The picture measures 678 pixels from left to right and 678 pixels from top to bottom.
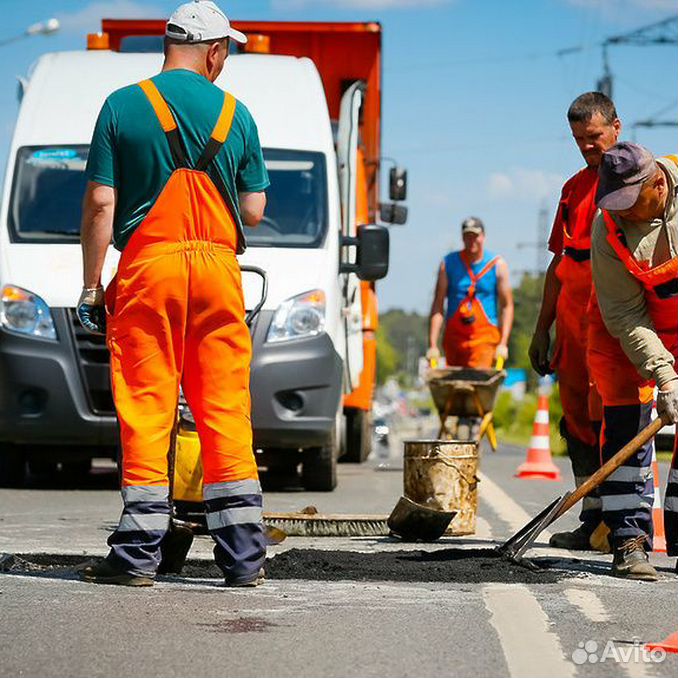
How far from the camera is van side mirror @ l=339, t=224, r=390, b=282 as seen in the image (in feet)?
39.7

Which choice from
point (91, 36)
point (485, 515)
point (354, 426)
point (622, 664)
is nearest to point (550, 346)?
point (485, 515)

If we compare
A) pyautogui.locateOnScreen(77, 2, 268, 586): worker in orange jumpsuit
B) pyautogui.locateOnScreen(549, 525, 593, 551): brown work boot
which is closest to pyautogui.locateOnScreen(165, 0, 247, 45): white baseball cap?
pyautogui.locateOnScreen(77, 2, 268, 586): worker in orange jumpsuit

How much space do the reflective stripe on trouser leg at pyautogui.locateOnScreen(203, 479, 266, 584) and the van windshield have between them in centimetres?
532

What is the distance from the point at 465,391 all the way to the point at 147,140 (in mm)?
8945

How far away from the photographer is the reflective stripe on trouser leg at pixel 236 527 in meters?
6.57

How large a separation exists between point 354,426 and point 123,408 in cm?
981

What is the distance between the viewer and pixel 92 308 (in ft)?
22.5

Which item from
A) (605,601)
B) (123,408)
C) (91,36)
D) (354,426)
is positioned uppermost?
(91,36)

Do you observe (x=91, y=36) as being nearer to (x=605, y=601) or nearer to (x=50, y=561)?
(x=50, y=561)

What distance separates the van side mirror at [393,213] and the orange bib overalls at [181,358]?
34.1 ft

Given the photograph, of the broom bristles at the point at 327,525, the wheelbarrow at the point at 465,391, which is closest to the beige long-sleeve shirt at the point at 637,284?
the broom bristles at the point at 327,525

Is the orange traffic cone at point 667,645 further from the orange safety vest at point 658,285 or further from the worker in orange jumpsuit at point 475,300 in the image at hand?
the worker in orange jumpsuit at point 475,300

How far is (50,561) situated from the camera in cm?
744

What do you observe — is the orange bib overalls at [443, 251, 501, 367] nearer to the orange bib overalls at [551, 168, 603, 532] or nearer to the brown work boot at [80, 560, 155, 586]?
the orange bib overalls at [551, 168, 603, 532]
